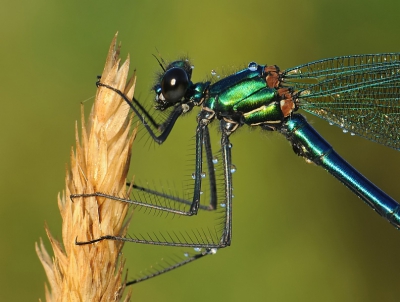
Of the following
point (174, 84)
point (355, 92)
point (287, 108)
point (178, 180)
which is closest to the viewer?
point (174, 84)

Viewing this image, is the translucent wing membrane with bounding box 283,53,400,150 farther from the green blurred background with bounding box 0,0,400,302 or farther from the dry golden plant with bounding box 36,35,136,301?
the dry golden plant with bounding box 36,35,136,301

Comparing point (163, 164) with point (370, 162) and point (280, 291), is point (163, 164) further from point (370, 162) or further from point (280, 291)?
point (370, 162)

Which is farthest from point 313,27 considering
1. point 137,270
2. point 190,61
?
point 137,270

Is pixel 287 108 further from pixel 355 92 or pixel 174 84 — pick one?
pixel 174 84

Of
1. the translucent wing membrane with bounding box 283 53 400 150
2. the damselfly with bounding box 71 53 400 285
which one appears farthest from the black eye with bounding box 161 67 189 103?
the translucent wing membrane with bounding box 283 53 400 150

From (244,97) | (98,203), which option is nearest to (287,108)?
(244,97)

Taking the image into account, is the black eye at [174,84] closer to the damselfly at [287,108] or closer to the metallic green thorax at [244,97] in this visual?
the damselfly at [287,108]

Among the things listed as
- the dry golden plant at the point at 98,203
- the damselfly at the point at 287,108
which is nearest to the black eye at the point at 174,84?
the damselfly at the point at 287,108
